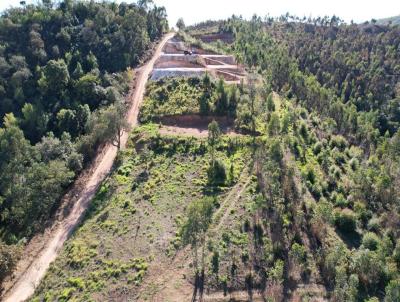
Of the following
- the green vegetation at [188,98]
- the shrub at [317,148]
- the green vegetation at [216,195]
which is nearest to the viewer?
the green vegetation at [216,195]

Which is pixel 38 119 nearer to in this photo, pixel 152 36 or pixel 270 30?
pixel 152 36

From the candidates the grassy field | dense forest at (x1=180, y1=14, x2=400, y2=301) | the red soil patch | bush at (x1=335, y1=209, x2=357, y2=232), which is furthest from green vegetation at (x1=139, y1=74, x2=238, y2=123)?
bush at (x1=335, y1=209, x2=357, y2=232)

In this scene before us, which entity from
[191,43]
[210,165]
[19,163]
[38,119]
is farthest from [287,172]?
[191,43]

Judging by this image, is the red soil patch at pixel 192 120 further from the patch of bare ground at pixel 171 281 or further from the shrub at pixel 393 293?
the shrub at pixel 393 293

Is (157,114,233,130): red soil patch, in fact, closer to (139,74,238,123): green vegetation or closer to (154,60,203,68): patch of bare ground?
(139,74,238,123): green vegetation

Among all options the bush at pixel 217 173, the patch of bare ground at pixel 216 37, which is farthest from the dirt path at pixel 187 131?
the patch of bare ground at pixel 216 37

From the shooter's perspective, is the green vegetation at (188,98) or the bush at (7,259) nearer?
the bush at (7,259)
